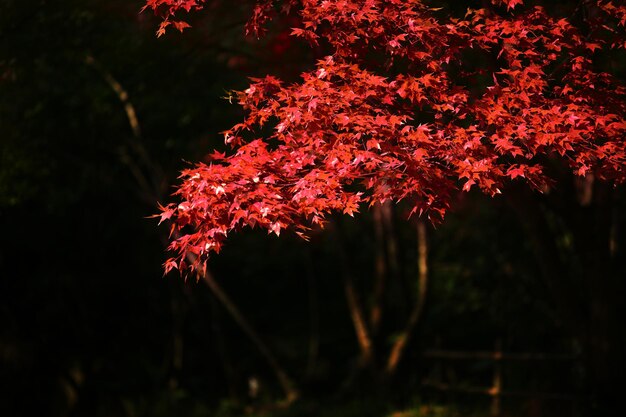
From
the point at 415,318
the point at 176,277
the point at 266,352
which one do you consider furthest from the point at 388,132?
the point at 176,277

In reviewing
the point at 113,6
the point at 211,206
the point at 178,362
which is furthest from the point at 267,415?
the point at 211,206

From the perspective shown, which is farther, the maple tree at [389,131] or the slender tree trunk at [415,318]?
the slender tree trunk at [415,318]

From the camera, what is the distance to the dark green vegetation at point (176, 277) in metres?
9.30

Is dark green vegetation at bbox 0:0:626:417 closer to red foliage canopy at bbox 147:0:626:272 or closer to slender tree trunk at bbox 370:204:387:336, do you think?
slender tree trunk at bbox 370:204:387:336

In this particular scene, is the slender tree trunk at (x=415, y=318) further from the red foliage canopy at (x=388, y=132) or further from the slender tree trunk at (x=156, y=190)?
the red foliage canopy at (x=388, y=132)

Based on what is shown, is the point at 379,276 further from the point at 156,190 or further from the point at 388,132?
the point at 388,132

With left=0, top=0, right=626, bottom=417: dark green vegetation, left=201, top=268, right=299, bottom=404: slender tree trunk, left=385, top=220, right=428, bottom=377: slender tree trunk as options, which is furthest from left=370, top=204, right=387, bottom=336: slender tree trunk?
left=201, top=268, right=299, bottom=404: slender tree trunk

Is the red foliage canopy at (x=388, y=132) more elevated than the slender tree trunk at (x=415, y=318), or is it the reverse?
the red foliage canopy at (x=388, y=132)

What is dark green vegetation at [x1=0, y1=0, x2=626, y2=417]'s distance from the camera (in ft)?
30.5

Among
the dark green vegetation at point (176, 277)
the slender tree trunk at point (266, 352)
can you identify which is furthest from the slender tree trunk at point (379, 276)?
the slender tree trunk at point (266, 352)

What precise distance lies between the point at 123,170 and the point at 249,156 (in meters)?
8.87

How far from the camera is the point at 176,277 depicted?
47.5 feet

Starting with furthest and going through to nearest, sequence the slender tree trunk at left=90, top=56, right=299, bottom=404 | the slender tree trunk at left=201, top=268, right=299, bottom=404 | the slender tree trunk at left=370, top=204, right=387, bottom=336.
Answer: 1. the slender tree trunk at left=201, top=268, right=299, bottom=404
2. the slender tree trunk at left=370, top=204, right=387, bottom=336
3. the slender tree trunk at left=90, top=56, right=299, bottom=404

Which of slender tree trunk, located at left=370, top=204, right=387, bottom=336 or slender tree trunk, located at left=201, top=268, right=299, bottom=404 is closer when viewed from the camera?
slender tree trunk, located at left=370, top=204, right=387, bottom=336
